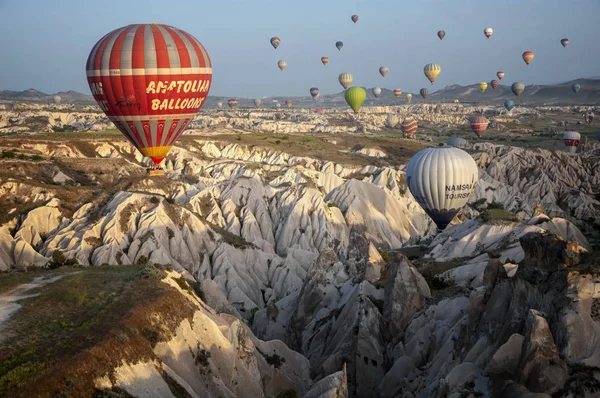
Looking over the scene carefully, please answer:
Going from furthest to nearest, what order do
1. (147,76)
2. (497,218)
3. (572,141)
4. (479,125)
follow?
(479,125) → (572,141) → (147,76) → (497,218)

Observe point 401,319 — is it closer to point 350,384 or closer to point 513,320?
point 350,384

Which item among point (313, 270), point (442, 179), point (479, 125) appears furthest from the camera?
point (479, 125)

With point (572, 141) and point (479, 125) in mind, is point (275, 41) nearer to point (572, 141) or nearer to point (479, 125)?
point (479, 125)

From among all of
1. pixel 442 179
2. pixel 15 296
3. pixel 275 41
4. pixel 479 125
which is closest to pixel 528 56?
pixel 479 125

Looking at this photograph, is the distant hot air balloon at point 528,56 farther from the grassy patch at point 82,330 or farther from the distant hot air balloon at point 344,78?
the grassy patch at point 82,330

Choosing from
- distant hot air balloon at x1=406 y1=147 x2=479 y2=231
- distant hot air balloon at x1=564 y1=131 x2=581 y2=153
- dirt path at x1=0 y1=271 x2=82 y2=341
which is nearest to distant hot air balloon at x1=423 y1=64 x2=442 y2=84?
distant hot air balloon at x1=564 y1=131 x2=581 y2=153

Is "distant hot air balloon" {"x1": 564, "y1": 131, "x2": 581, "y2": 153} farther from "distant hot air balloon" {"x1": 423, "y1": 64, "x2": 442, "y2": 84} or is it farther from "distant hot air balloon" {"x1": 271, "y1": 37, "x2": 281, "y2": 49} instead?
"distant hot air balloon" {"x1": 271, "y1": 37, "x2": 281, "y2": 49}
